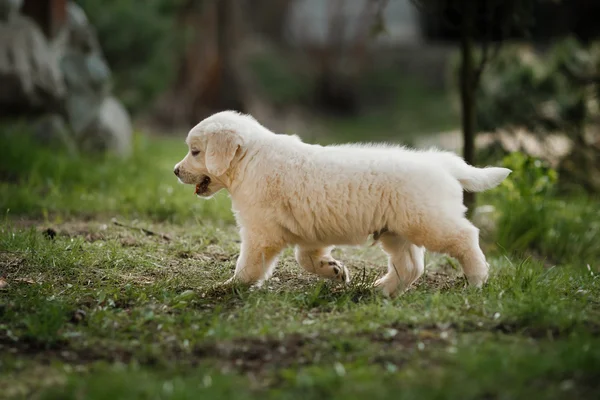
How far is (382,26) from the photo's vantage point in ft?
22.6

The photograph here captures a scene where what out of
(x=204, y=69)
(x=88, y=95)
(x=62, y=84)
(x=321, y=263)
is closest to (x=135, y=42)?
(x=88, y=95)

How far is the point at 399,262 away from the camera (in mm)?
Answer: 4879

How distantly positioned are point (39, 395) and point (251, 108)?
12.4 metres

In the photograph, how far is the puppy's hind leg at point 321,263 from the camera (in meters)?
5.02

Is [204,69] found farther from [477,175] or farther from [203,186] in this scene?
[477,175]

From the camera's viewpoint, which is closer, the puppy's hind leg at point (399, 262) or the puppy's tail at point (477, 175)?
the puppy's tail at point (477, 175)

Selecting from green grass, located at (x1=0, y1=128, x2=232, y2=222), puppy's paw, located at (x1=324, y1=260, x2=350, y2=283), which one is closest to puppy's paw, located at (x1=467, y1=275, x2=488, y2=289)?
puppy's paw, located at (x1=324, y1=260, x2=350, y2=283)

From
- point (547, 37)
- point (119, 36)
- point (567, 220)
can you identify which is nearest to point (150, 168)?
point (119, 36)

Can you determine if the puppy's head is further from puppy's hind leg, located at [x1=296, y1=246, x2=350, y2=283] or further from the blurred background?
the blurred background

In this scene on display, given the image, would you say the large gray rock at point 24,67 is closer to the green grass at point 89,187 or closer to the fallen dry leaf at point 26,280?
the green grass at point 89,187

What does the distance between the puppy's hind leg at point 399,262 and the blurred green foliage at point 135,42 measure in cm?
797

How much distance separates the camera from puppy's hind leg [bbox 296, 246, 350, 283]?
5020mm

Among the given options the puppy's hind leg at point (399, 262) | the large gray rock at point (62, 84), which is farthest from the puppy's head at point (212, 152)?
the large gray rock at point (62, 84)

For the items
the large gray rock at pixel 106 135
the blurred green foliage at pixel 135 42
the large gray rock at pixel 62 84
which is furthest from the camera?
the blurred green foliage at pixel 135 42
